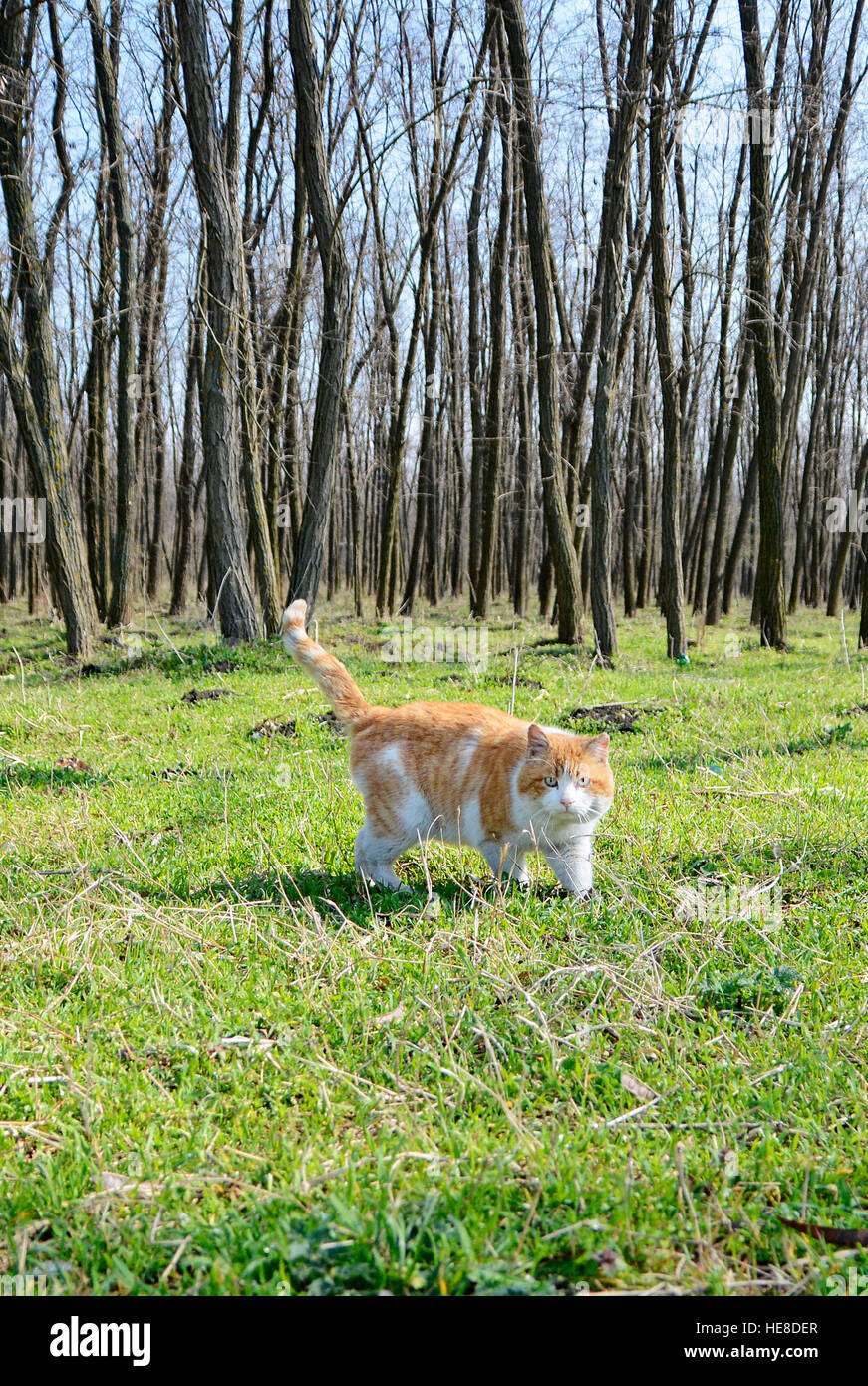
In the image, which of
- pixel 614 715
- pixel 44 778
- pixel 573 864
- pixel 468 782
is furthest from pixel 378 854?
pixel 614 715

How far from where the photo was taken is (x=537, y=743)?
4.01 meters

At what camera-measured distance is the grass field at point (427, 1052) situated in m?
2.05

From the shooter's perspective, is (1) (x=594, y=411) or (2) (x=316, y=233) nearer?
(1) (x=594, y=411)

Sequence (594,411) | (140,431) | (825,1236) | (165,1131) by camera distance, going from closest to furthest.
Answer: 1. (825,1236)
2. (165,1131)
3. (594,411)
4. (140,431)

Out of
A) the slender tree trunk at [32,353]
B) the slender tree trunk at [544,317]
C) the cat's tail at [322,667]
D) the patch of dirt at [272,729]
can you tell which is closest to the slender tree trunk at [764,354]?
the slender tree trunk at [544,317]

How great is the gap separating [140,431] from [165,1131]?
21687 millimetres

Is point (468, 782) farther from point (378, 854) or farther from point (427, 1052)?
point (427, 1052)

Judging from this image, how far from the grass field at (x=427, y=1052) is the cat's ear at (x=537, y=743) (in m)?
0.66

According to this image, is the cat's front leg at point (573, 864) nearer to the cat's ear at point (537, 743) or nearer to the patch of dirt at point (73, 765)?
the cat's ear at point (537, 743)

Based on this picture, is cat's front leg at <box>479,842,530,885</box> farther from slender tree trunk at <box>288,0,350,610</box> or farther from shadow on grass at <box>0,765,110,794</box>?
slender tree trunk at <box>288,0,350,610</box>

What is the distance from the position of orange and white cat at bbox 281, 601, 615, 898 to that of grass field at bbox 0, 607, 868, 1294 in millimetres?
249

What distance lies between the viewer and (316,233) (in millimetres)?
12484

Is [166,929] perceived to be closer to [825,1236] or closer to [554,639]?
[825,1236]
